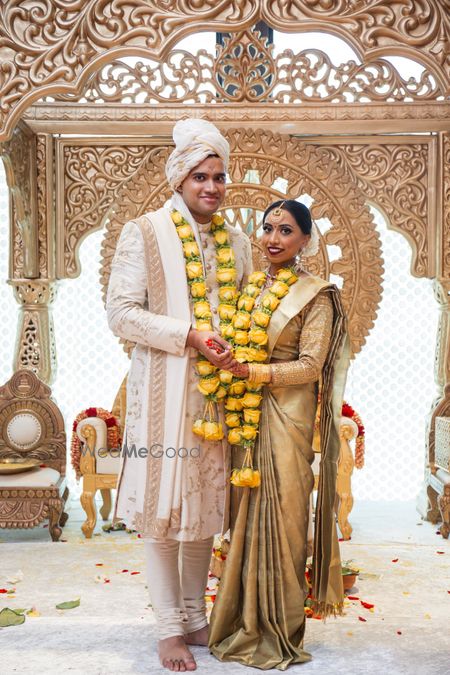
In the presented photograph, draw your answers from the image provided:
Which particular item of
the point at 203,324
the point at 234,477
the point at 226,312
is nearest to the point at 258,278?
the point at 226,312

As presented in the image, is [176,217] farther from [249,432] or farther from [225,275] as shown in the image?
[249,432]

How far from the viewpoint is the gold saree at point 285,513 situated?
2607 millimetres

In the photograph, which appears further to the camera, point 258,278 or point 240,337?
point 258,278

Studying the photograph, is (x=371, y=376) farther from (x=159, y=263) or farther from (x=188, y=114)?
(x=159, y=263)

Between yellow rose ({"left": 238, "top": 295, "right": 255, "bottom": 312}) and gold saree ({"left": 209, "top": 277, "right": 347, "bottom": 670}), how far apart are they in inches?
3.4

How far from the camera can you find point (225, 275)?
2.75 meters

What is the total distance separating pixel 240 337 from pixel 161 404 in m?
0.34

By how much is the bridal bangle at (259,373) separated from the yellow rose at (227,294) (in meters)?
0.27

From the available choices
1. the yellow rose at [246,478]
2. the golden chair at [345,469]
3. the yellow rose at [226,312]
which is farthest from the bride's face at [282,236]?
the golden chair at [345,469]

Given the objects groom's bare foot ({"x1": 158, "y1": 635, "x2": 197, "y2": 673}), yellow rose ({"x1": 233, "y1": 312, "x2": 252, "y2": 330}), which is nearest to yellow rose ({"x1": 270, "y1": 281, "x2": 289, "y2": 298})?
yellow rose ({"x1": 233, "y1": 312, "x2": 252, "y2": 330})

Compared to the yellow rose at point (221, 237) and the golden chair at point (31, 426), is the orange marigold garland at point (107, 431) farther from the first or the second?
the yellow rose at point (221, 237)

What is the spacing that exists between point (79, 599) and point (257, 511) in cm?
151

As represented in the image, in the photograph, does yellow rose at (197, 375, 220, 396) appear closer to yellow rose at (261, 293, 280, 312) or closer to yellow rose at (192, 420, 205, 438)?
yellow rose at (192, 420, 205, 438)

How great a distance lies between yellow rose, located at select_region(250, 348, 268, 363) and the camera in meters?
2.63
